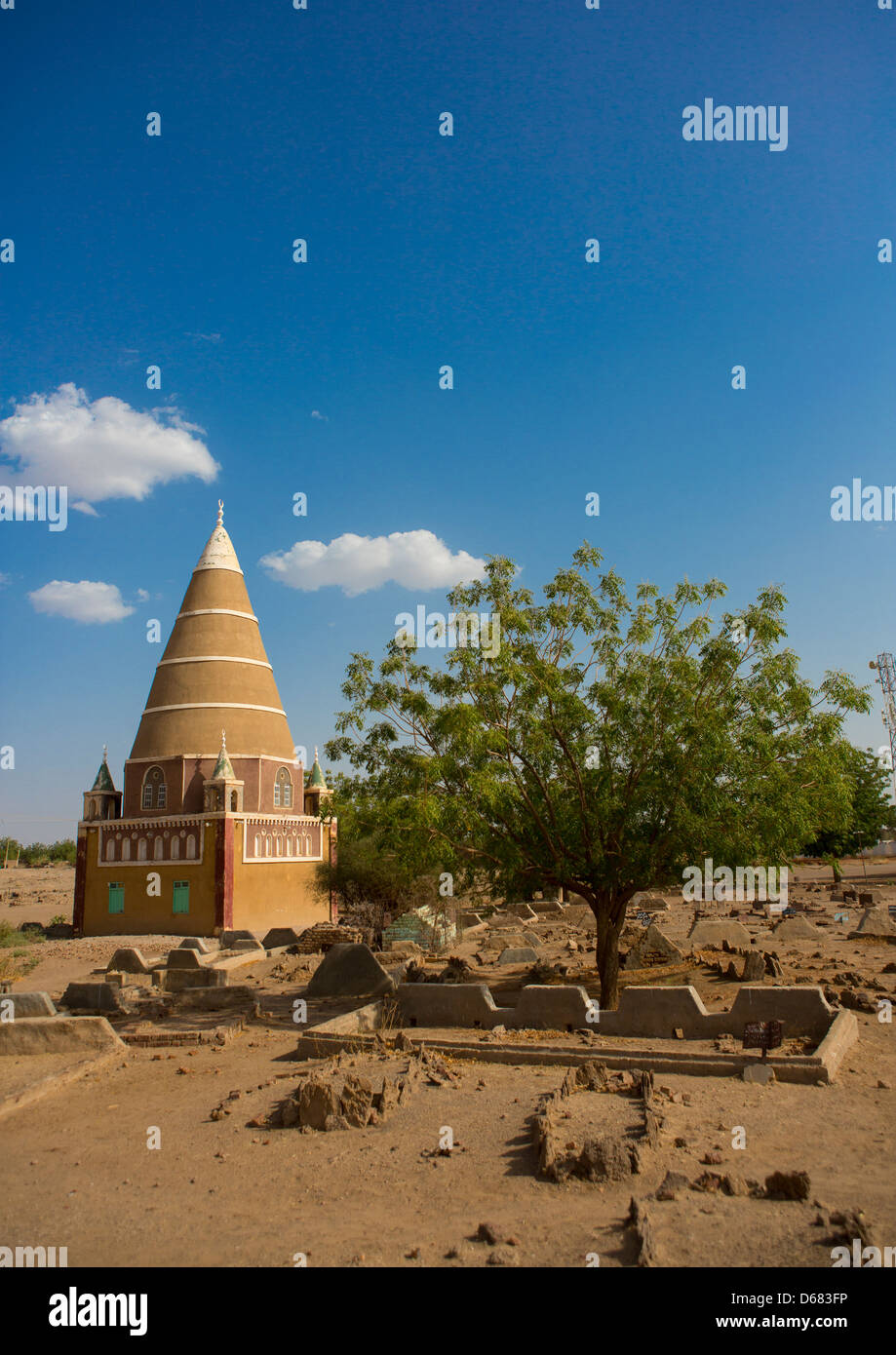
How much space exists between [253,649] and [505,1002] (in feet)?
91.3

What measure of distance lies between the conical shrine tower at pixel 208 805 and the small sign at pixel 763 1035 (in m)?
26.1

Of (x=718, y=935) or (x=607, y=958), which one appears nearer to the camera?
(x=607, y=958)

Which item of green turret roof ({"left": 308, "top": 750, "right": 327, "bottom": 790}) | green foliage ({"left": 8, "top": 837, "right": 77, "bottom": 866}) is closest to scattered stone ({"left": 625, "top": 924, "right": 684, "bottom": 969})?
green turret roof ({"left": 308, "top": 750, "right": 327, "bottom": 790})

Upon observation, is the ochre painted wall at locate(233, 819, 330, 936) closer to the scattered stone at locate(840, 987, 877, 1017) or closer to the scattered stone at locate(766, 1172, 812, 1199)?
the scattered stone at locate(840, 987, 877, 1017)

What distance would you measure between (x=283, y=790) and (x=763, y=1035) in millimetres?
30794

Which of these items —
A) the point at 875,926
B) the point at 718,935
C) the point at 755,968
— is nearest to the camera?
Answer: the point at 755,968

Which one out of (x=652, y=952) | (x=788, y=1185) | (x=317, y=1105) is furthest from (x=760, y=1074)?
(x=652, y=952)

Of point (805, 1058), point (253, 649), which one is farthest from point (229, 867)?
point (805, 1058)

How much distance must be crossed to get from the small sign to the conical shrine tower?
26.1 m

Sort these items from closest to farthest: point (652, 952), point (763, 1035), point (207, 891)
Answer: point (763, 1035) → point (652, 952) → point (207, 891)

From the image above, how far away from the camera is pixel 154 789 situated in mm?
36750

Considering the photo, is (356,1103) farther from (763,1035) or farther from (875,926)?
(875,926)

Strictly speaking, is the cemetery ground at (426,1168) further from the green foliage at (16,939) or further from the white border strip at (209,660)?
the white border strip at (209,660)

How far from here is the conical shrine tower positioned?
3406cm
